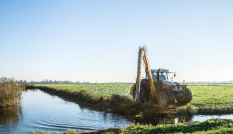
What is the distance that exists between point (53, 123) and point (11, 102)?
11559mm

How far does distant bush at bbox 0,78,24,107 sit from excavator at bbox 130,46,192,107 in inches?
512

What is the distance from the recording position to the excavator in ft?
55.6

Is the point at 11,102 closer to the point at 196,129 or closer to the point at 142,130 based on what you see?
the point at 142,130

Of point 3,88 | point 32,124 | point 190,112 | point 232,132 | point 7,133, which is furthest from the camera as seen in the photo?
point 3,88

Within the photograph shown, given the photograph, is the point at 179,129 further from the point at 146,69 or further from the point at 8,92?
the point at 8,92

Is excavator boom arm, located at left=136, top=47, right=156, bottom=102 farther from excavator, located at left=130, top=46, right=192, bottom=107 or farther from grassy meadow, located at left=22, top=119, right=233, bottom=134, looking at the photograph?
grassy meadow, located at left=22, top=119, right=233, bottom=134

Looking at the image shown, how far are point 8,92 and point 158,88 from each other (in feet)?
48.6

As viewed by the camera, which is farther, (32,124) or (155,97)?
(155,97)

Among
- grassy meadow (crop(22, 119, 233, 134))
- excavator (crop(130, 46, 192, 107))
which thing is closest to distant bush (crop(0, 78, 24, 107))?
excavator (crop(130, 46, 192, 107))

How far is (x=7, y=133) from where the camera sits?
11.3m

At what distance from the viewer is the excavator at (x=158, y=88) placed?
17.0 metres

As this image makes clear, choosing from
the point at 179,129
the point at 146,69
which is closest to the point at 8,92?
the point at 146,69

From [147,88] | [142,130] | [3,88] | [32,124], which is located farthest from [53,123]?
[3,88]

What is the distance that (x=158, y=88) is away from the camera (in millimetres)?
17859
